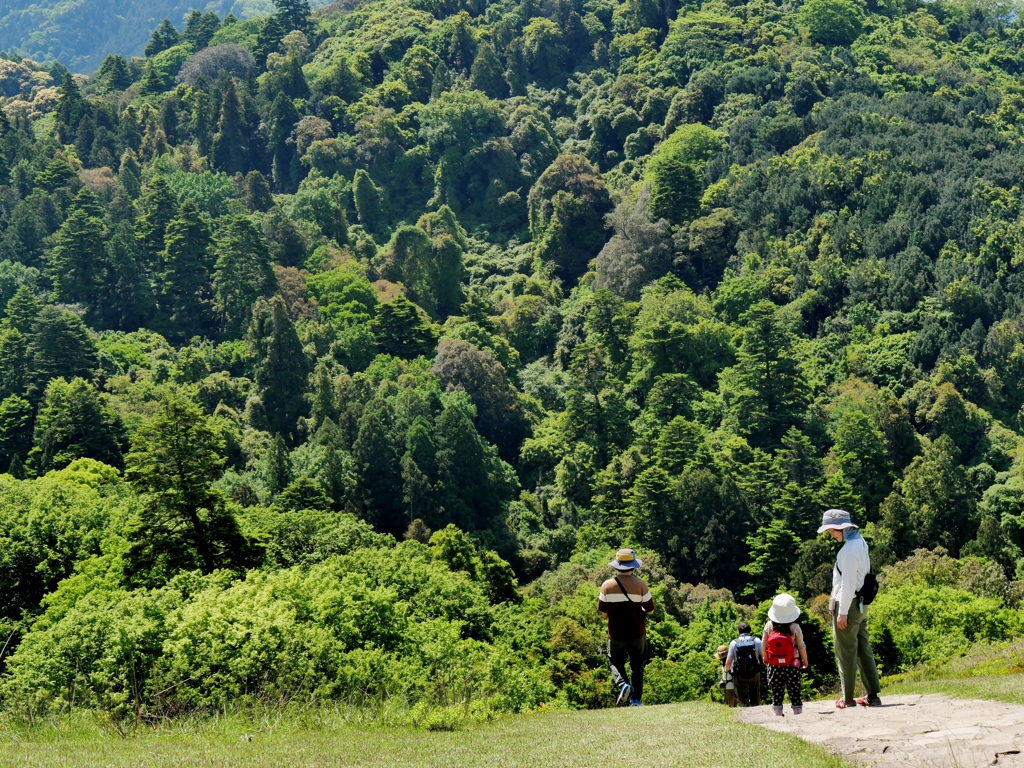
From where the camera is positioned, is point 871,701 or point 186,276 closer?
point 871,701

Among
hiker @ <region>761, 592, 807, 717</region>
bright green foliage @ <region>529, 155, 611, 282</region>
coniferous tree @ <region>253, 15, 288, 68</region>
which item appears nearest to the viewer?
hiker @ <region>761, 592, 807, 717</region>

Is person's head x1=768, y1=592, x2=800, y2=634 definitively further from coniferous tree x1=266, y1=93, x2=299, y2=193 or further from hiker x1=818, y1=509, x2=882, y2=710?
coniferous tree x1=266, y1=93, x2=299, y2=193

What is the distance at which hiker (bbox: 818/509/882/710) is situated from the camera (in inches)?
589

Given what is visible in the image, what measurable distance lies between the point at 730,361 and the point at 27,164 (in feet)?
223

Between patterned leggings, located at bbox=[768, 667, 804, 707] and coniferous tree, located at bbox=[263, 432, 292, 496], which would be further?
coniferous tree, located at bbox=[263, 432, 292, 496]

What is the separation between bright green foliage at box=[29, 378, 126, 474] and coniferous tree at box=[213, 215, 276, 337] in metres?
22.5

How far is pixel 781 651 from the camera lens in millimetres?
15930

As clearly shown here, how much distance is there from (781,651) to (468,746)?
14.4ft

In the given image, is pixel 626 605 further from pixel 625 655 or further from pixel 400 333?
pixel 400 333

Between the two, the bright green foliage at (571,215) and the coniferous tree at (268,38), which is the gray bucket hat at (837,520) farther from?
the coniferous tree at (268,38)

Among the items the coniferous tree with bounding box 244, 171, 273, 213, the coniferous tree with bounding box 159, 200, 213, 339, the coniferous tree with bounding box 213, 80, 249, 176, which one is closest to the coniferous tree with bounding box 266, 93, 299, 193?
the coniferous tree with bounding box 213, 80, 249, 176

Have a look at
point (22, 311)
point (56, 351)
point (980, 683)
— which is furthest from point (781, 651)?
point (22, 311)

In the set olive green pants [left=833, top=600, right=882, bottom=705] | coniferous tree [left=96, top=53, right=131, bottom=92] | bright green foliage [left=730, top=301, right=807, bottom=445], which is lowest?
olive green pants [left=833, top=600, right=882, bottom=705]

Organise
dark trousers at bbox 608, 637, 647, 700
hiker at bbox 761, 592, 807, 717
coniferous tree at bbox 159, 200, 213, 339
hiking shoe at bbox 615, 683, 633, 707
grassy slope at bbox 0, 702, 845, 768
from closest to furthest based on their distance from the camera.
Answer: grassy slope at bbox 0, 702, 845, 768, hiker at bbox 761, 592, 807, 717, dark trousers at bbox 608, 637, 647, 700, hiking shoe at bbox 615, 683, 633, 707, coniferous tree at bbox 159, 200, 213, 339
